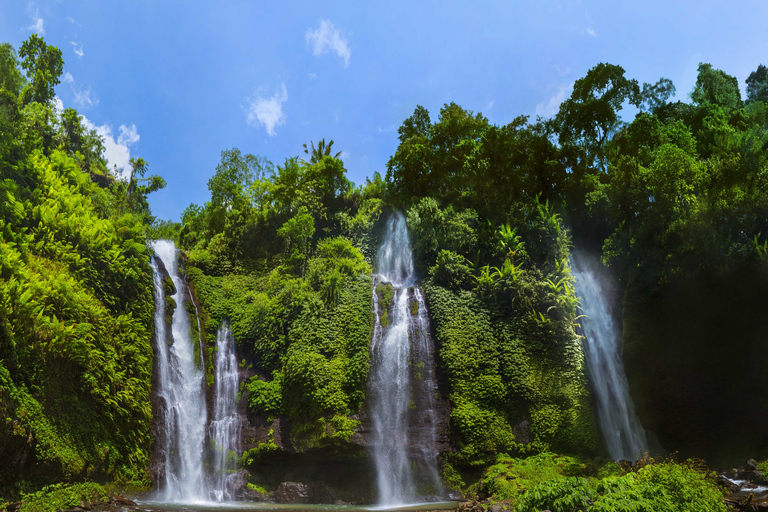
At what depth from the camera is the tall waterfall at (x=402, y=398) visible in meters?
12.6

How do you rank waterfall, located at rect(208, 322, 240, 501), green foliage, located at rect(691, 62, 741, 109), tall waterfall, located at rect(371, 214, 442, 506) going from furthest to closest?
1. green foliage, located at rect(691, 62, 741, 109)
2. waterfall, located at rect(208, 322, 240, 501)
3. tall waterfall, located at rect(371, 214, 442, 506)

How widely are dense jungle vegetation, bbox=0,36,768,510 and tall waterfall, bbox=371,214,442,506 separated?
1.78 ft

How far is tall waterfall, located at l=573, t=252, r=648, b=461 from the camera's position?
43.8 feet

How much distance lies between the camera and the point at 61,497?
931 centimetres

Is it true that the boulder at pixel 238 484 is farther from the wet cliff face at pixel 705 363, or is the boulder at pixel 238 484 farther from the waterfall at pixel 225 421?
the wet cliff face at pixel 705 363

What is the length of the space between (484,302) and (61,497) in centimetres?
1307

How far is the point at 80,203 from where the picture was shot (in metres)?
15.0

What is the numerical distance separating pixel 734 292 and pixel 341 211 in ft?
57.6

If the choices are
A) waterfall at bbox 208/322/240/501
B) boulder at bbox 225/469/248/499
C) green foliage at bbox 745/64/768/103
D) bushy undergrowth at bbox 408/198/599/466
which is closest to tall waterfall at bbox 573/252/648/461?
bushy undergrowth at bbox 408/198/599/466

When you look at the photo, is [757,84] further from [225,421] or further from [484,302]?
[225,421]

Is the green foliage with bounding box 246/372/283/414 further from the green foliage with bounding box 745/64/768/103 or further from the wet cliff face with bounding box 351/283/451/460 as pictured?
the green foliage with bounding box 745/64/768/103

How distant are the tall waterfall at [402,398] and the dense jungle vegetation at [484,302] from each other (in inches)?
21.4

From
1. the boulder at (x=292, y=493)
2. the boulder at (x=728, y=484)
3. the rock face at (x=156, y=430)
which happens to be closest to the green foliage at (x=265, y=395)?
the boulder at (x=292, y=493)

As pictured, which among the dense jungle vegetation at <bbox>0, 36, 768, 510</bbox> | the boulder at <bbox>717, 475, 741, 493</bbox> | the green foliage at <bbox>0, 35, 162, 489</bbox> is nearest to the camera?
the boulder at <bbox>717, 475, 741, 493</bbox>
